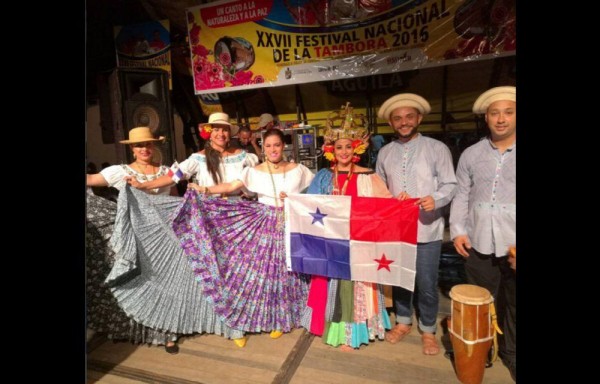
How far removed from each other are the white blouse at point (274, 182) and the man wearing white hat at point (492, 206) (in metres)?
1.34

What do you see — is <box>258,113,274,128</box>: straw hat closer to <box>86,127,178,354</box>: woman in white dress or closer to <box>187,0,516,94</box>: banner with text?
<box>187,0,516,94</box>: banner with text

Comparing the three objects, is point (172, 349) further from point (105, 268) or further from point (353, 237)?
point (353, 237)

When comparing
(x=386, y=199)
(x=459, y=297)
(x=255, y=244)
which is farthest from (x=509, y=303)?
(x=255, y=244)

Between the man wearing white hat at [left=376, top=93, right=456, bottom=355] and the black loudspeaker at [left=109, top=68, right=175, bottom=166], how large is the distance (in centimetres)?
448

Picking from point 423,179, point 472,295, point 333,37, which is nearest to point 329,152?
point 423,179

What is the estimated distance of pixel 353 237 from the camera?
9.78 feet

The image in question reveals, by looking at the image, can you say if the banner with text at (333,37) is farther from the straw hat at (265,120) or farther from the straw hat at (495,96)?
the straw hat at (495,96)

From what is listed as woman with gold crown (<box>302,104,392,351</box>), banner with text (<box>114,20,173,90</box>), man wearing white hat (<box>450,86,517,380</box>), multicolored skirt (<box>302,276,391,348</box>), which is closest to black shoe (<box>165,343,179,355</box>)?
multicolored skirt (<box>302,276,391,348</box>)

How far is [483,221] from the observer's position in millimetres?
2654

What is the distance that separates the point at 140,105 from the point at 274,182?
13.3 feet

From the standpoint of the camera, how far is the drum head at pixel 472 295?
248cm

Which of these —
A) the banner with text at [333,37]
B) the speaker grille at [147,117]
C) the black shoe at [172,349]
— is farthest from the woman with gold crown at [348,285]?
the speaker grille at [147,117]

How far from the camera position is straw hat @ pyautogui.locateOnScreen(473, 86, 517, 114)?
246cm
